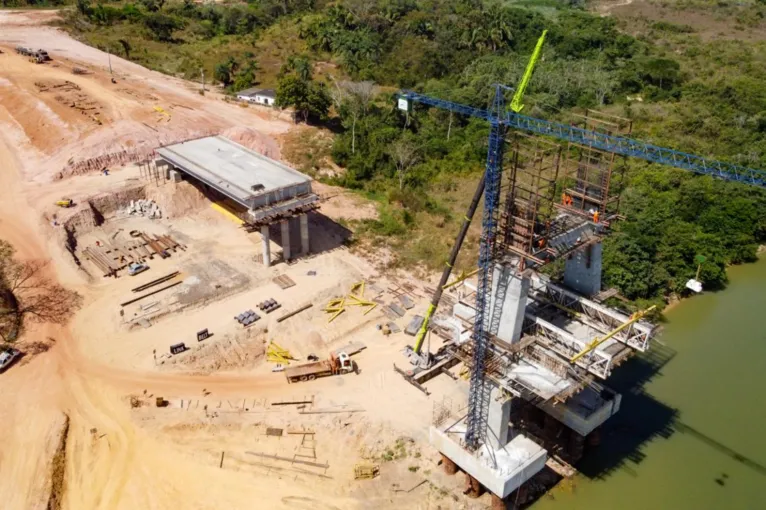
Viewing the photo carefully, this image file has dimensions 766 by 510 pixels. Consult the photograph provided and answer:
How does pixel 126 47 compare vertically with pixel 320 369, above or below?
above

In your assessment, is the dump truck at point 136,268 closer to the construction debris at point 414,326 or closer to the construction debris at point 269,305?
the construction debris at point 269,305

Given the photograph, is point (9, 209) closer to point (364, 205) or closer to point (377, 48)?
point (364, 205)

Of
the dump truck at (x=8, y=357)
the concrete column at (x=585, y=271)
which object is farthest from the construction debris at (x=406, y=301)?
the dump truck at (x=8, y=357)

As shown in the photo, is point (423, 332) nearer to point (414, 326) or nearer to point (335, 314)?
point (414, 326)

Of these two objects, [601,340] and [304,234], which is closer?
[601,340]

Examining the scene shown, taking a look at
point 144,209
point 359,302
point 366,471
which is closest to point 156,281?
point 144,209

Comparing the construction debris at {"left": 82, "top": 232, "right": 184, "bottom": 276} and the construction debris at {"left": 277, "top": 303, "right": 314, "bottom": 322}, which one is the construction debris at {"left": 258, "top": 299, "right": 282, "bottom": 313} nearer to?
the construction debris at {"left": 277, "top": 303, "right": 314, "bottom": 322}

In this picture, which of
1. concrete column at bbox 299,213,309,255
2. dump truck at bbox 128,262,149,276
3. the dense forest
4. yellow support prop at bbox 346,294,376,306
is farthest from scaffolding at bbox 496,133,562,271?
dump truck at bbox 128,262,149,276
